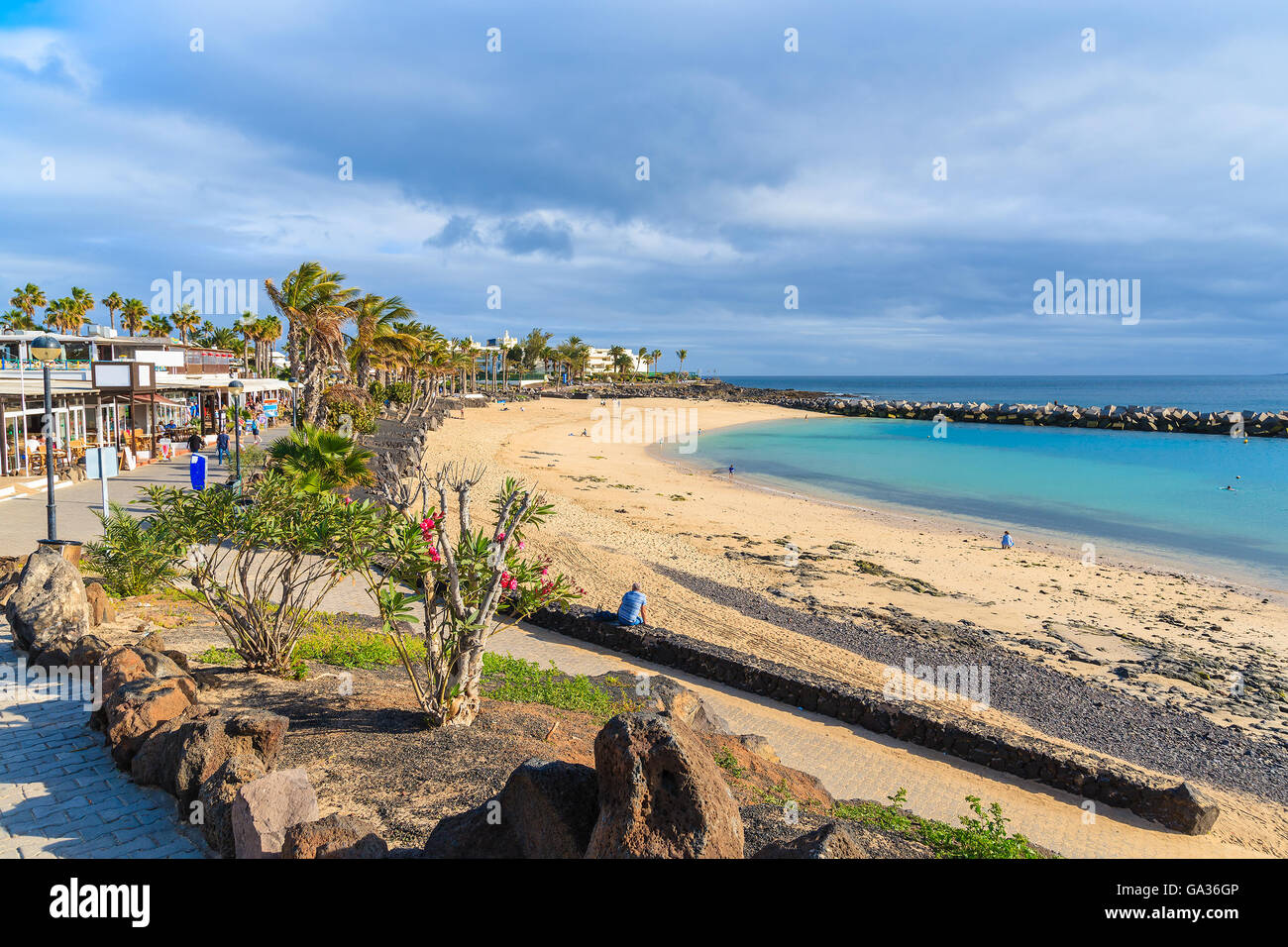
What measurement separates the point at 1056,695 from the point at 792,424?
7342 centimetres

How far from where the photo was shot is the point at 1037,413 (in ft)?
296

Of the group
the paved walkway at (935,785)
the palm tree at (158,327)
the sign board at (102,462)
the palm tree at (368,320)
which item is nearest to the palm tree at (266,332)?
the palm tree at (158,327)

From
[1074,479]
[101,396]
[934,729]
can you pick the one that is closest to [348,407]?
[101,396]

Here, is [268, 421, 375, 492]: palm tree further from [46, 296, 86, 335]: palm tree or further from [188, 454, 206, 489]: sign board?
[46, 296, 86, 335]: palm tree

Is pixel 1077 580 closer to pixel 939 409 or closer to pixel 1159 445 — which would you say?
pixel 1159 445

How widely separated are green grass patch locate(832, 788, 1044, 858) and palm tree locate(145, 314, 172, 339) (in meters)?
63.9

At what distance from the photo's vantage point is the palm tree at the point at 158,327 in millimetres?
56844

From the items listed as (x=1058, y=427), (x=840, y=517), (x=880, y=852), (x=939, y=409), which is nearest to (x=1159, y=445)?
(x=1058, y=427)

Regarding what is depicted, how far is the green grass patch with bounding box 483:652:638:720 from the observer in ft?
29.0

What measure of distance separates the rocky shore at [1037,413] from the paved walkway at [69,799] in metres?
65.6

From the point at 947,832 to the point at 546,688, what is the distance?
495 cm

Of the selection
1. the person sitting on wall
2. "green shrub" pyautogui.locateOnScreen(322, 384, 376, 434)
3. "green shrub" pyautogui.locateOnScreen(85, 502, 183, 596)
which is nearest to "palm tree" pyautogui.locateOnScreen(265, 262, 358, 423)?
"green shrub" pyautogui.locateOnScreen(322, 384, 376, 434)

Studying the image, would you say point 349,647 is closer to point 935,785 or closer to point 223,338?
point 935,785

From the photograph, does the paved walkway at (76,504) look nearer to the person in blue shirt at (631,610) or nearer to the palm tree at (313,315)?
the palm tree at (313,315)
